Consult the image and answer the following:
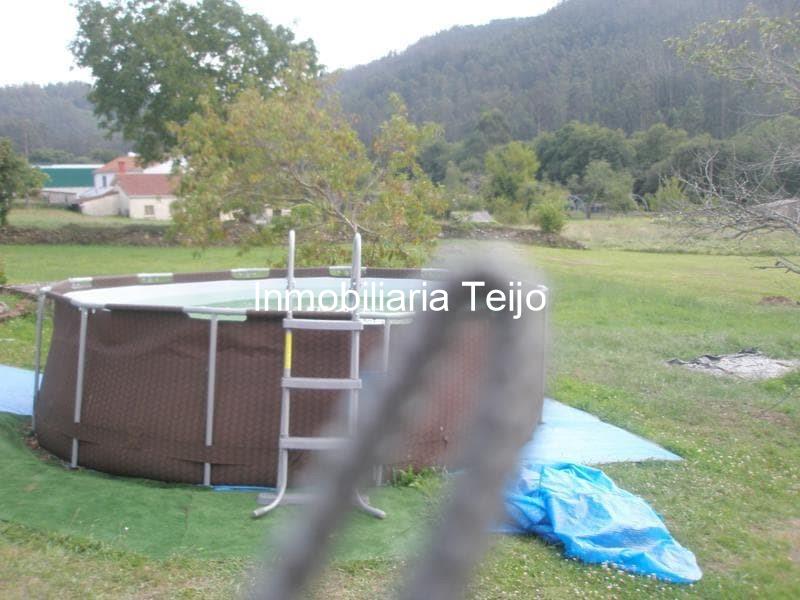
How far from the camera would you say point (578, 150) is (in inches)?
2603

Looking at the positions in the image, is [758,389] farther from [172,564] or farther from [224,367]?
[172,564]

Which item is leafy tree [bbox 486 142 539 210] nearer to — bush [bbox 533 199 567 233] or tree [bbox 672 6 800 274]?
bush [bbox 533 199 567 233]

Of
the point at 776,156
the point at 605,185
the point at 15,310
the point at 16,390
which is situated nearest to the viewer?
the point at 16,390

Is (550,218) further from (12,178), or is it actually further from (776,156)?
(776,156)

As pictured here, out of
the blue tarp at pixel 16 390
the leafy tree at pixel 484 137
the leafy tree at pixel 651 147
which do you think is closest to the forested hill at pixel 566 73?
the leafy tree at pixel 484 137

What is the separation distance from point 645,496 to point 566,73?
107700 millimetres

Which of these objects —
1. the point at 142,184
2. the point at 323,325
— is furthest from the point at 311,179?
the point at 142,184

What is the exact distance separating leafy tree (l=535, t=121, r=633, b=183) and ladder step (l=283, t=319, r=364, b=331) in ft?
190

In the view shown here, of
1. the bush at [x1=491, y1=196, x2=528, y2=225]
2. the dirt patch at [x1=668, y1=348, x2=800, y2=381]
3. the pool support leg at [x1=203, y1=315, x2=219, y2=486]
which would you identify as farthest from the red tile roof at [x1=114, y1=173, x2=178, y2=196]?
the pool support leg at [x1=203, y1=315, x2=219, y2=486]

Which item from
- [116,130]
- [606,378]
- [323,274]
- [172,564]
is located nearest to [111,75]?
[116,130]

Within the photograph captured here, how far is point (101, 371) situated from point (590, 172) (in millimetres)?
53812

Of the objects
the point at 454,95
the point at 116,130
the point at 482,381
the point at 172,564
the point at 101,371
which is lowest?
the point at 172,564

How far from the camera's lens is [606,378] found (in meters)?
9.84

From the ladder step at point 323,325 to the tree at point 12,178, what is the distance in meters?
28.0
